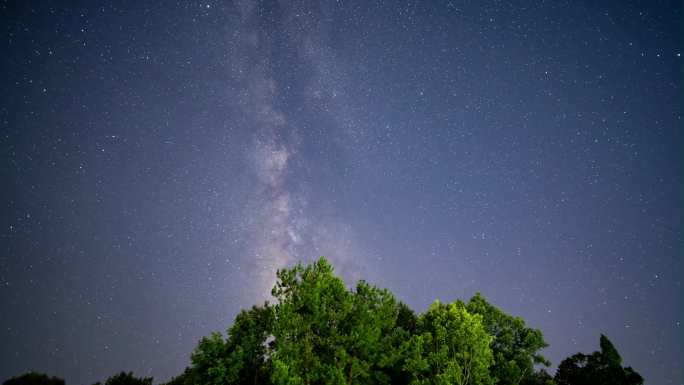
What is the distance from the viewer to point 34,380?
135 ft

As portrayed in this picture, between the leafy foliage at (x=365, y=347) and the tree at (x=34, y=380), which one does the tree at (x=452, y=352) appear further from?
the tree at (x=34, y=380)

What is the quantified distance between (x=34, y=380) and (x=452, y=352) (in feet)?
169

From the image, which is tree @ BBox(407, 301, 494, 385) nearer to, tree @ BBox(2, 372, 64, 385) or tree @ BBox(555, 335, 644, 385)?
tree @ BBox(555, 335, 644, 385)

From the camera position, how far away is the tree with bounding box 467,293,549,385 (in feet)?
91.3

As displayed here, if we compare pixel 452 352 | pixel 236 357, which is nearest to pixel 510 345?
pixel 452 352

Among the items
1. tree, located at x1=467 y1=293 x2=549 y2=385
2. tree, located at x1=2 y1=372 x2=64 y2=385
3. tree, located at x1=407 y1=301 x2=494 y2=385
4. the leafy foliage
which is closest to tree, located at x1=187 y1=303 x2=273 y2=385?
the leafy foliage

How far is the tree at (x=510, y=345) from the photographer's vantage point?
27.8 meters

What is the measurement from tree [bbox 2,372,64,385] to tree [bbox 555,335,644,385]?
61.4 metres

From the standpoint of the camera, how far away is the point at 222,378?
87.3 feet

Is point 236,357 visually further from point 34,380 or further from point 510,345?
point 34,380

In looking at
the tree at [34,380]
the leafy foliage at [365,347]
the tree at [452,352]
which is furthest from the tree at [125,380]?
the tree at [452,352]

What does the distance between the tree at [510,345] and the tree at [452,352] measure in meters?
3.87

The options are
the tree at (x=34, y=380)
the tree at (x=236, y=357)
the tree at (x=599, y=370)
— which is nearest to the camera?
the tree at (x=236, y=357)

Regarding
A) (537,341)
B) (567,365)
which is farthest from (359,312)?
(567,365)
